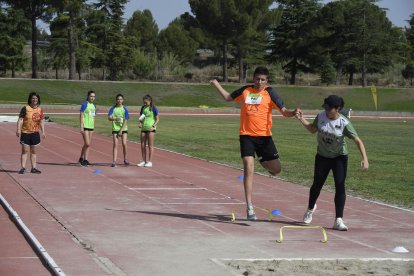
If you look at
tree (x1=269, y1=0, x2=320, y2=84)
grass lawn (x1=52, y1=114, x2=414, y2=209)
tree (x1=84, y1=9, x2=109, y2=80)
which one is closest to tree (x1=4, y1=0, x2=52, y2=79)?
tree (x1=84, y1=9, x2=109, y2=80)

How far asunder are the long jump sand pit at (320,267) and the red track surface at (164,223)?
294 mm

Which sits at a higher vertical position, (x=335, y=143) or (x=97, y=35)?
(x=97, y=35)

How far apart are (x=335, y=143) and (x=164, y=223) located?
2.52 metres

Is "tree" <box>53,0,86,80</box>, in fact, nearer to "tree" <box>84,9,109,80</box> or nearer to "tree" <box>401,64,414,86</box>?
"tree" <box>84,9,109,80</box>

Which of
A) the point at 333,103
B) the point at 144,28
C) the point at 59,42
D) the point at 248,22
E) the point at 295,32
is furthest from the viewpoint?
the point at 144,28

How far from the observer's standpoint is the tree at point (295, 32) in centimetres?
9212

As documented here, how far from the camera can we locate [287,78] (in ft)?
338

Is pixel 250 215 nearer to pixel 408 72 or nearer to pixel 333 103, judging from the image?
pixel 333 103

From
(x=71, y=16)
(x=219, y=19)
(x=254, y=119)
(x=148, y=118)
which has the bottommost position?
(x=148, y=118)

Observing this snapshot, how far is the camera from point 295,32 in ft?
305

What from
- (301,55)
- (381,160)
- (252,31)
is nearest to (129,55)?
(252,31)

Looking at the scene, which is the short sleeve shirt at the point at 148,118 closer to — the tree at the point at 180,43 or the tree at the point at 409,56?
the tree at the point at 409,56

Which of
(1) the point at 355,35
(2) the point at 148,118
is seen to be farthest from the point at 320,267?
(1) the point at 355,35

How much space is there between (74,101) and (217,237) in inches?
2470
